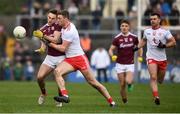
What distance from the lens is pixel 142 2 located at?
42.0 m

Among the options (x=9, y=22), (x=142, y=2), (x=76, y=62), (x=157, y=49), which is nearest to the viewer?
(x=76, y=62)

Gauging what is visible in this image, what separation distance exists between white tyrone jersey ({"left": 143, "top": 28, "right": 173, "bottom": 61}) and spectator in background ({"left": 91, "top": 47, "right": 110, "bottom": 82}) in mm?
18623

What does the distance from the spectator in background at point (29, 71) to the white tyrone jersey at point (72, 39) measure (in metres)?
24.0

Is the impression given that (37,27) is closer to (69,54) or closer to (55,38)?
(55,38)

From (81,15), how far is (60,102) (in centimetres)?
2609

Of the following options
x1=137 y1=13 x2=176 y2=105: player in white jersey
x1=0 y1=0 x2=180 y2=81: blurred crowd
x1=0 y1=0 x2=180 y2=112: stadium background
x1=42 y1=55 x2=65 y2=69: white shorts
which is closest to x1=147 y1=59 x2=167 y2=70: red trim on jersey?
x1=137 y1=13 x2=176 y2=105: player in white jersey

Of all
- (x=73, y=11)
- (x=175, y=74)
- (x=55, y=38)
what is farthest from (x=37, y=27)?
(x=55, y=38)

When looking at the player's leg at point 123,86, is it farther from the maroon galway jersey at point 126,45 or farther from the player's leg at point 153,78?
the player's leg at point 153,78

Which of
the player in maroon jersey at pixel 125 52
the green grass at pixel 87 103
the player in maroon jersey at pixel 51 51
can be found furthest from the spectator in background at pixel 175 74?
the player in maroon jersey at pixel 51 51

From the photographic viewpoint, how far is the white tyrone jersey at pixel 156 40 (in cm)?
2311

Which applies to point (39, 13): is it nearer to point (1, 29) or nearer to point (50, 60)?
point (1, 29)

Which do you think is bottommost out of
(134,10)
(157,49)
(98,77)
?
(98,77)

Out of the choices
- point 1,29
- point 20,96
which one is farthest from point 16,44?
point 20,96

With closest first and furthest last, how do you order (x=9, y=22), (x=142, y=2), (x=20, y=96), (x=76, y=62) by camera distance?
1. (x=76, y=62)
2. (x=20, y=96)
3. (x=142, y=2)
4. (x=9, y=22)
